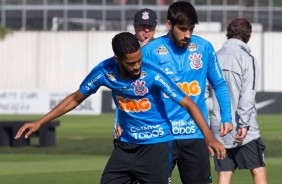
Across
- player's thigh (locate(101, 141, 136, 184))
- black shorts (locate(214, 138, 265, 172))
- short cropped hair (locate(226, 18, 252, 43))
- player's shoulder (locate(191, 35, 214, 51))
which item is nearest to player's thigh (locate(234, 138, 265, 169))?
black shorts (locate(214, 138, 265, 172))

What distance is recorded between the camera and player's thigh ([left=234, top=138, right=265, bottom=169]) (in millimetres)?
10523

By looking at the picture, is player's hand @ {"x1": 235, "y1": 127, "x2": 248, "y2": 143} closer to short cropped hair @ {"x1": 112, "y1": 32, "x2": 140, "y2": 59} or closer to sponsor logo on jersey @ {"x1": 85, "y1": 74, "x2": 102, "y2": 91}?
sponsor logo on jersey @ {"x1": 85, "y1": 74, "x2": 102, "y2": 91}

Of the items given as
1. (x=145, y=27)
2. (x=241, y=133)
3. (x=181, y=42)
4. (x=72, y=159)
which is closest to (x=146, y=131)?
(x=181, y=42)

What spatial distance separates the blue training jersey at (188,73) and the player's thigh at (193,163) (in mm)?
80

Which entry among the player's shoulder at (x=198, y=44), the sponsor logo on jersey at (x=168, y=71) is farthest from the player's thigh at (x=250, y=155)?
the sponsor logo on jersey at (x=168, y=71)

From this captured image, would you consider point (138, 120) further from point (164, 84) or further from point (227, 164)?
point (227, 164)

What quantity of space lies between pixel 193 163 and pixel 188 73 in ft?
2.64

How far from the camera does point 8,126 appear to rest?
23.2 m

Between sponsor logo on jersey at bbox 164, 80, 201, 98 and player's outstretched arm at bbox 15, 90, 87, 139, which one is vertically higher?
sponsor logo on jersey at bbox 164, 80, 201, 98

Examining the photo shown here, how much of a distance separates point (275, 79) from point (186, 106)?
147 ft

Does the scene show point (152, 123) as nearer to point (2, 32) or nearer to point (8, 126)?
point (8, 126)

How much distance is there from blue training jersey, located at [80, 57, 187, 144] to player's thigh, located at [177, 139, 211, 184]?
568mm

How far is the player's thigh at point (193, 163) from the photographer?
29.6 feet

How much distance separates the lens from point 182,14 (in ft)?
28.8
